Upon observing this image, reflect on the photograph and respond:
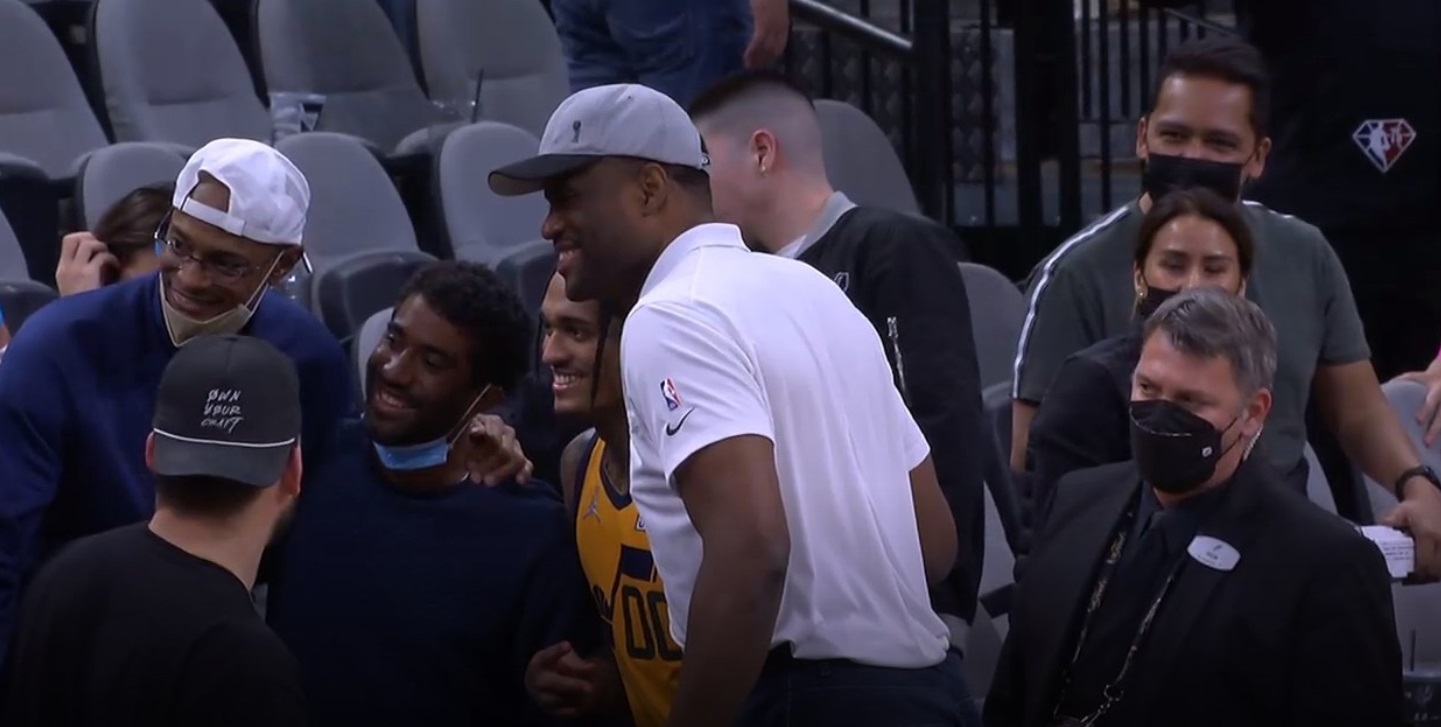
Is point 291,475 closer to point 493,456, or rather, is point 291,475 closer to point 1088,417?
point 493,456

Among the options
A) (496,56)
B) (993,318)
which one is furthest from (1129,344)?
(496,56)

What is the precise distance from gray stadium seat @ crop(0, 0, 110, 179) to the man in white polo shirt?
15.7 feet

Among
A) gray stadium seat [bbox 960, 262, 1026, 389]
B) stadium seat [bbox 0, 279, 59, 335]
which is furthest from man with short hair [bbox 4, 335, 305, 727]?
gray stadium seat [bbox 960, 262, 1026, 389]

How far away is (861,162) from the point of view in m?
7.61

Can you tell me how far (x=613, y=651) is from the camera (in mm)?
3393

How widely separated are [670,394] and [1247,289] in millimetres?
2006

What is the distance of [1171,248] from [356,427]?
1.57 meters

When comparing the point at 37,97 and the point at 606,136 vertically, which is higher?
the point at 606,136

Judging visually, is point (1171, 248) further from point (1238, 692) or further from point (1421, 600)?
point (1421, 600)

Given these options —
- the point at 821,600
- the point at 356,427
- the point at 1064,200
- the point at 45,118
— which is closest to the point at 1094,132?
the point at 1064,200

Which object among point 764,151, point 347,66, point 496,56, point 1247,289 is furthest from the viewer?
point 496,56

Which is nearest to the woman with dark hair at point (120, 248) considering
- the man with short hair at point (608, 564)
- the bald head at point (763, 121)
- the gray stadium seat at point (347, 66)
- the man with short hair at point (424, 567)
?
the man with short hair at point (424, 567)

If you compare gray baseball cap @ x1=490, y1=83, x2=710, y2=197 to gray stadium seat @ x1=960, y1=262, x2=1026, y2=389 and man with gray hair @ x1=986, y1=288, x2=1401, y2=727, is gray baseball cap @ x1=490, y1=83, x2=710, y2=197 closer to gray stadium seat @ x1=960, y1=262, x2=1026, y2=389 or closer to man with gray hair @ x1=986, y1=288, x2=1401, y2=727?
man with gray hair @ x1=986, y1=288, x2=1401, y2=727

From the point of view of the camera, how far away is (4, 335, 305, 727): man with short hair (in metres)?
2.62
